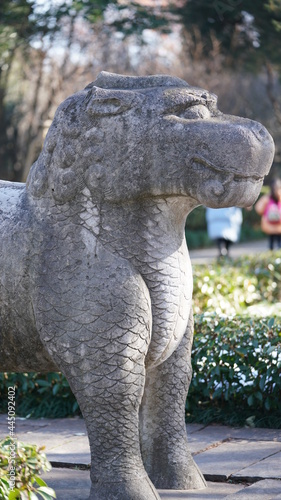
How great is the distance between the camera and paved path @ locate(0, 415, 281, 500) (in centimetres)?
319

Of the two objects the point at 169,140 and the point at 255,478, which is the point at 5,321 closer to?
the point at 169,140

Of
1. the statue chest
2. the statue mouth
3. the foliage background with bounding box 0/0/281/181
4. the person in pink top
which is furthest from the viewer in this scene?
the person in pink top

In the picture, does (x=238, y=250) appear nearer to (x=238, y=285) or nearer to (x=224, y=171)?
(x=238, y=285)

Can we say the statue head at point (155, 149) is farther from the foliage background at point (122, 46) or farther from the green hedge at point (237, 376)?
the foliage background at point (122, 46)

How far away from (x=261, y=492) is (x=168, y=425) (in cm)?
47

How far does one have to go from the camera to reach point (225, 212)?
11.3 m

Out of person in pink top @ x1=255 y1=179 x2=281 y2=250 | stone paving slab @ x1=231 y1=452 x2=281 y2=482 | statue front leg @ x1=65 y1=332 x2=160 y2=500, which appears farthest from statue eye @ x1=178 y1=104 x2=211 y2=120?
person in pink top @ x1=255 y1=179 x2=281 y2=250

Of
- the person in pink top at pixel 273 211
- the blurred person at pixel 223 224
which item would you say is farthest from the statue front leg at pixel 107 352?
the person in pink top at pixel 273 211

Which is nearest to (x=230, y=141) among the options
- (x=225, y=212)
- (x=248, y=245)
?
(x=225, y=212)

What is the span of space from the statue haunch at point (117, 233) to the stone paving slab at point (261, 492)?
0.43 m

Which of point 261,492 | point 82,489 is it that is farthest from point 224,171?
point 82,489

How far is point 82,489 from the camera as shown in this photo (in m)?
3.24

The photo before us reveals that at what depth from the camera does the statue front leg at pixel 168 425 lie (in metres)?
3.19

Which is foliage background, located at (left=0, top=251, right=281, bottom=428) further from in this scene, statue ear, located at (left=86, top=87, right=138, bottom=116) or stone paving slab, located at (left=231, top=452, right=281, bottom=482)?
statue ear, located at (left=86, top=87, right=138, bottom=116)
